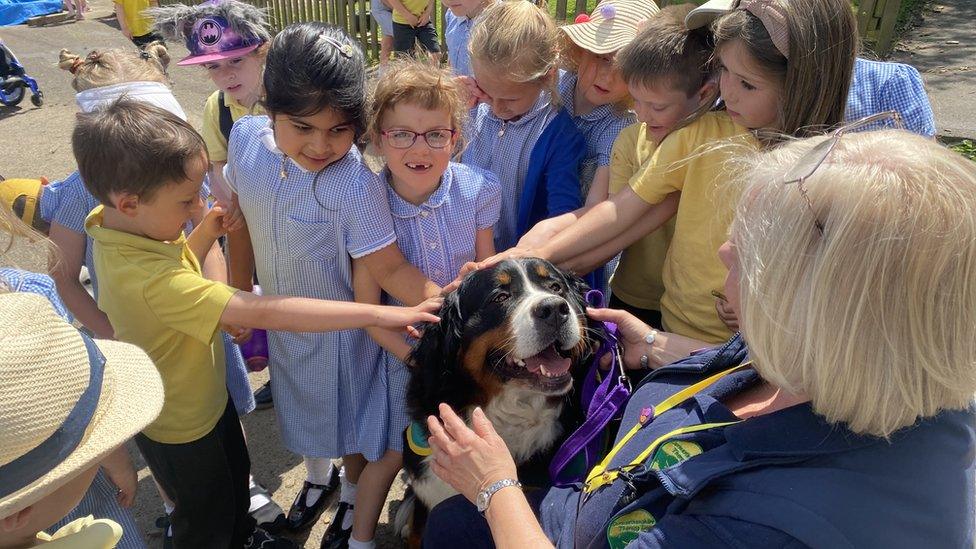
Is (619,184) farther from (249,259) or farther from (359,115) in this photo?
(249,259)

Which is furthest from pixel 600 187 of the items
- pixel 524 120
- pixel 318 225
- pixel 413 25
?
pixel 413 25

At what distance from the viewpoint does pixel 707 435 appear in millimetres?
1473

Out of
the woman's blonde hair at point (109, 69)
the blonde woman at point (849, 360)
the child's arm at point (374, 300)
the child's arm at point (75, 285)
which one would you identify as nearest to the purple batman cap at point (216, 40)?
the woman's blonde hair at point (109, 69)

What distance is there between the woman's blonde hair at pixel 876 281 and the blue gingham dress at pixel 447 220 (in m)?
1.49

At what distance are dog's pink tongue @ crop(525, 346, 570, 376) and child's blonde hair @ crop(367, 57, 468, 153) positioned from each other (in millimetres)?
945

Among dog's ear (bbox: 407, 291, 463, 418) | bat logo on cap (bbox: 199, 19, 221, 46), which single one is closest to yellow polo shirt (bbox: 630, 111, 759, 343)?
dog's ear (bbox: 407, 291, 463, 418)

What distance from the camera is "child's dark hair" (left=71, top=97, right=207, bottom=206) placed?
2.14m

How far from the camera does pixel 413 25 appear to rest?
732 centimetres

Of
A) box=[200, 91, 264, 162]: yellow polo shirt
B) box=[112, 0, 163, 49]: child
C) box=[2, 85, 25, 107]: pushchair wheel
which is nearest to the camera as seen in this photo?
box=[200, 91, 264, 162]: yellow polo shirt

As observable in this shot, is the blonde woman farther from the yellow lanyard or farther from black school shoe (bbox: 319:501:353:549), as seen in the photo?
black school shoe (bbox: 319:501:353:549)

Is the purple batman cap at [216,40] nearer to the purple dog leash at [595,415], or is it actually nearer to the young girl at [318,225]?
the young girl at [318,225]

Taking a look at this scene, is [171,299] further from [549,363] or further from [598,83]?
[598,83]

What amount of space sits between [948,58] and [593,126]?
23.7 ft

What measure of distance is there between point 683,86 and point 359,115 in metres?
1.20
